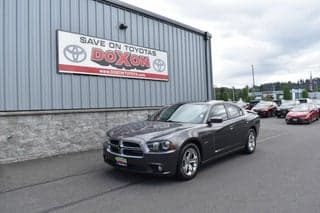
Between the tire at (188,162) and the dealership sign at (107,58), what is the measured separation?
511cm

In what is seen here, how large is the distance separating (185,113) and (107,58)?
14.8 ft

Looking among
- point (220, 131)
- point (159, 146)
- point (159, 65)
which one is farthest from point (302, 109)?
point (159, 146)

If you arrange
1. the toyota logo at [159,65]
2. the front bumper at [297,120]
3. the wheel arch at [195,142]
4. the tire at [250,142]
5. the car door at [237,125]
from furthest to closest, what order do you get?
the front bumper at [297,120]
the toyota logo at [159,65]
the tire at [250,142]
the car door at [237,125]
the wheel arch at [195,142]

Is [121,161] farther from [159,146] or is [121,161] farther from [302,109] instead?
[302,109]

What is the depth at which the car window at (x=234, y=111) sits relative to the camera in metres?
7.64

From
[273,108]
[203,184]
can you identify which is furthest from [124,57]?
[273,108]

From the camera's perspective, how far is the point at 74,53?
923 centimetres

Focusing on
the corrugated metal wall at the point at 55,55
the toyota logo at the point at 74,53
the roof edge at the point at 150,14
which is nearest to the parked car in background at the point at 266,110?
the roof edge at the point at 150,14

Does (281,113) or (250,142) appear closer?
(250,142)

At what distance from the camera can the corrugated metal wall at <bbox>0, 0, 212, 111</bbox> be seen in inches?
306

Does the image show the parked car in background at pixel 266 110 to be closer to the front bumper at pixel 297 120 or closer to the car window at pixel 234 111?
the front bumper at pixel 297 120

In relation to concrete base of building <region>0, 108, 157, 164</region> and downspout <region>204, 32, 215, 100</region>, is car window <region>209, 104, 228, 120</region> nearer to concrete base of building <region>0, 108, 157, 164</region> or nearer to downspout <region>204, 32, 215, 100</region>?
concrete base of building <region>0, 108, 157, 164</region>

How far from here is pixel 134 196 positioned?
187 inches

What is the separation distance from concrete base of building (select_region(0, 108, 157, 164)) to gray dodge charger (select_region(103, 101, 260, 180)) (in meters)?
2.97
